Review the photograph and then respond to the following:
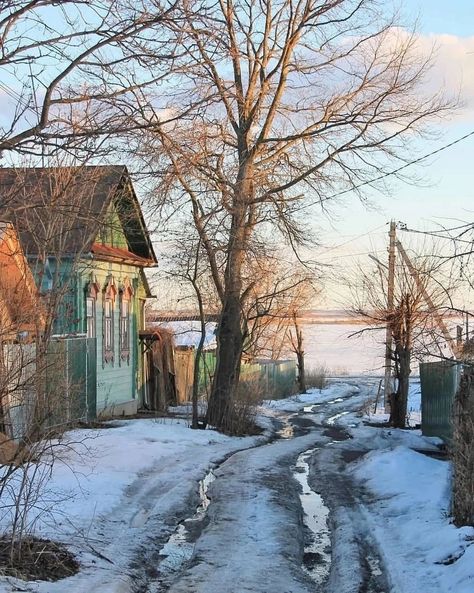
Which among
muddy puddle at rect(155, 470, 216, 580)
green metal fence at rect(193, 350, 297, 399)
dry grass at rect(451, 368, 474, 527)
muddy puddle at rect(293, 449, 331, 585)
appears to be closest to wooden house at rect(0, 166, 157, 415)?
muddy puddle at rect(293, 449, 331, 585)

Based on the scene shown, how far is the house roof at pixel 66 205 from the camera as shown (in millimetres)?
7098

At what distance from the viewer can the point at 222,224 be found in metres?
21.5

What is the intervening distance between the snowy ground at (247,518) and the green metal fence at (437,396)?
85 centimetres

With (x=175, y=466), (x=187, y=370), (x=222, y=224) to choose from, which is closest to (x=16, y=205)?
(x=175, y=466)

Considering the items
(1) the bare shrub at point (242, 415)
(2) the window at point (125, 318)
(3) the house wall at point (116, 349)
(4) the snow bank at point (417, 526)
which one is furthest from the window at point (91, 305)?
(4) the snow bank at point (417, 526)

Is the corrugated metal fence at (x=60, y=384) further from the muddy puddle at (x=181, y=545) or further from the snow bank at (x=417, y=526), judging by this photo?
the snow bank at (x=417, y=526)

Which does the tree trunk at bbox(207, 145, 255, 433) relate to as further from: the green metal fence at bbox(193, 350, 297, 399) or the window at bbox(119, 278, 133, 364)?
the green metal fence at bbox(193, 350, 297, 399)

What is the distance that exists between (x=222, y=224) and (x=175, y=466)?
872 cm

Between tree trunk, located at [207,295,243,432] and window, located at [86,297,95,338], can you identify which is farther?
window, located at [86,297,95,338]

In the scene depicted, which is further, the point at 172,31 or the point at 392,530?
the point at 392,530

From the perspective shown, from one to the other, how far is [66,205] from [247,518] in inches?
195

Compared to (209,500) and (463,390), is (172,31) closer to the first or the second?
(463,390)

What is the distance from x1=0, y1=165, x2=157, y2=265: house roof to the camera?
7098mm

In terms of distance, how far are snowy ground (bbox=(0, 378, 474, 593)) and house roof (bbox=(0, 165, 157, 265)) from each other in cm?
301
